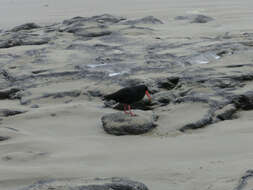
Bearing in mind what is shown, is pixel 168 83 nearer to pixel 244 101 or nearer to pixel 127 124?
pixel 244 101

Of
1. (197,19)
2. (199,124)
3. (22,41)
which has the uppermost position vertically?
(199,124)

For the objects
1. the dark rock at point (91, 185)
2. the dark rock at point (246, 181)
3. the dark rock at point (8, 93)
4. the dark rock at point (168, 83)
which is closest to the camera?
the dark rock at point (91, 185)

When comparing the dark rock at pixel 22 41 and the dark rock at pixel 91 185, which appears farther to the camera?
the dark rock at pixel 22 41

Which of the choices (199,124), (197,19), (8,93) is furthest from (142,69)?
(197,19)

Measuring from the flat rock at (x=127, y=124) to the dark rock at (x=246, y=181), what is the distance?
4.63 feet

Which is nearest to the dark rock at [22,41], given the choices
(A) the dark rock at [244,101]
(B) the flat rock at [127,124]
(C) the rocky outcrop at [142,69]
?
(C) the rocky outcrop at [142,69]

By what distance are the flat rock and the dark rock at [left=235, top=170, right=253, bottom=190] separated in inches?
55.5

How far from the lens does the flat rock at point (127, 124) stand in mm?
4469

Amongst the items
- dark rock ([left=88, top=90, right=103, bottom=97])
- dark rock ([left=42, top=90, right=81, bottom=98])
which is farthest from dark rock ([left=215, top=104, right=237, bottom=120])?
dark rock ([left=42, top=90, right=81, bottom=98])

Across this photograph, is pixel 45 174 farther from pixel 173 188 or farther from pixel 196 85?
pixel 196 85

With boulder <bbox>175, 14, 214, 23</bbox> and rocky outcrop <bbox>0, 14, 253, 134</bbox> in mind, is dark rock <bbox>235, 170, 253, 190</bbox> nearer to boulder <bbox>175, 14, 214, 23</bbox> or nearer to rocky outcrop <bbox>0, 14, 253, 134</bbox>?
A: rocky outcrop <bbox>0, 14, 253, 134</bbox>

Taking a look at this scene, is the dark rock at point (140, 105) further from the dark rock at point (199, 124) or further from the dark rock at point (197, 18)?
the dark rock at point (197, 18)

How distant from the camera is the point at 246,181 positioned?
10.3 feet

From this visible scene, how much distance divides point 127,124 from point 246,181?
5.26ft
